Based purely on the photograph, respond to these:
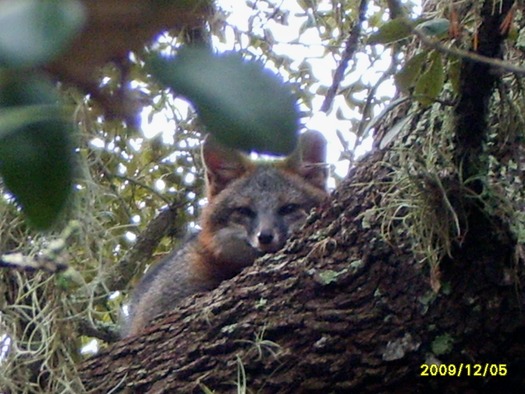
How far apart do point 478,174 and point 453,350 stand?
57 cm

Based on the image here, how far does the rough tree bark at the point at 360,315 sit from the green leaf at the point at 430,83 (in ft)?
0.83

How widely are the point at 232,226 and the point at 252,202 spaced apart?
229 millimetres

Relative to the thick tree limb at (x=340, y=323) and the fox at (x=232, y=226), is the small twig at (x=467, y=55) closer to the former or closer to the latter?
the thick tree limb at (x=340, y=323)

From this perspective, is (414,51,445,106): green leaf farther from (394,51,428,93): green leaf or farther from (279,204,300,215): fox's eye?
(279,204,300,215): fox's eye

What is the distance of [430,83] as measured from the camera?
215 centimetres

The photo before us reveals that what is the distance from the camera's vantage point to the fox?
15.0 feet

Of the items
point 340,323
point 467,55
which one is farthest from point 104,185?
point 467,55

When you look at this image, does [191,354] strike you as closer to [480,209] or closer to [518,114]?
[480,209]

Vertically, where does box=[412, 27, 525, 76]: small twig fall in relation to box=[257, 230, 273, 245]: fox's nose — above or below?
below

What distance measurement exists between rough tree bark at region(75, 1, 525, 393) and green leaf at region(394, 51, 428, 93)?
0.33 m

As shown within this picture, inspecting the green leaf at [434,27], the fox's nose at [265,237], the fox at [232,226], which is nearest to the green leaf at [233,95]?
the green leaf at [434,27]

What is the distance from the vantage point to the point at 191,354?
10.2 ft

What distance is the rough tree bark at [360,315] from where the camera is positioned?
2713mm
